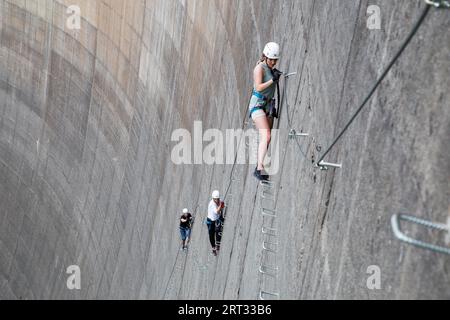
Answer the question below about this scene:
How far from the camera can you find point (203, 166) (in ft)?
43.5

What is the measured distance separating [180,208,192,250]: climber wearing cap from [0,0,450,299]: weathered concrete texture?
0.54ft

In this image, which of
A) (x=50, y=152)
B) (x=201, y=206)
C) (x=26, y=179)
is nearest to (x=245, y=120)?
(x=201, y=206)

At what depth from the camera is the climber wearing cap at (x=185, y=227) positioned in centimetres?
1316

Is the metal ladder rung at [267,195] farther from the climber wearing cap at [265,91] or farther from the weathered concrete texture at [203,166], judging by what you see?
the climber wearing cap at [265,91]

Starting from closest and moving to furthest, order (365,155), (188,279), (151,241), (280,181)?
(365,155), (280,181), (188,279), (151,241)

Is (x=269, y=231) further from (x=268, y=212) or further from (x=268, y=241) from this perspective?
(x=268, y=212)

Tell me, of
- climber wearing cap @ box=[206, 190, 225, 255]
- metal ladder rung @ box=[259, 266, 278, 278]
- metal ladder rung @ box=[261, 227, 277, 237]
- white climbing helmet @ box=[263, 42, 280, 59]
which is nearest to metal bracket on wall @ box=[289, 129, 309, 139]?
white climbing helmet @ box=[263, 42, 280, 59]

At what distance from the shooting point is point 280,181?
893 centimetres

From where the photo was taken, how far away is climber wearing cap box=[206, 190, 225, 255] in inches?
440

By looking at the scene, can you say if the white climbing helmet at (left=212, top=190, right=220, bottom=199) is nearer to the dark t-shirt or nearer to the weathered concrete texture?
the weathered concrete texture

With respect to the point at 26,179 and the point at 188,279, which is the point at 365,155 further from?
the point at 26,179

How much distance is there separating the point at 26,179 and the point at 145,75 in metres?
8.10

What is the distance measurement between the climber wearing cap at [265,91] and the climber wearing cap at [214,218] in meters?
2.92

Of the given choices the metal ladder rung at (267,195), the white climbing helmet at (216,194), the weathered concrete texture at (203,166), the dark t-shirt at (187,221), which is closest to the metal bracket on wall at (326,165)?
the weathered concrete texture at (203,166)
